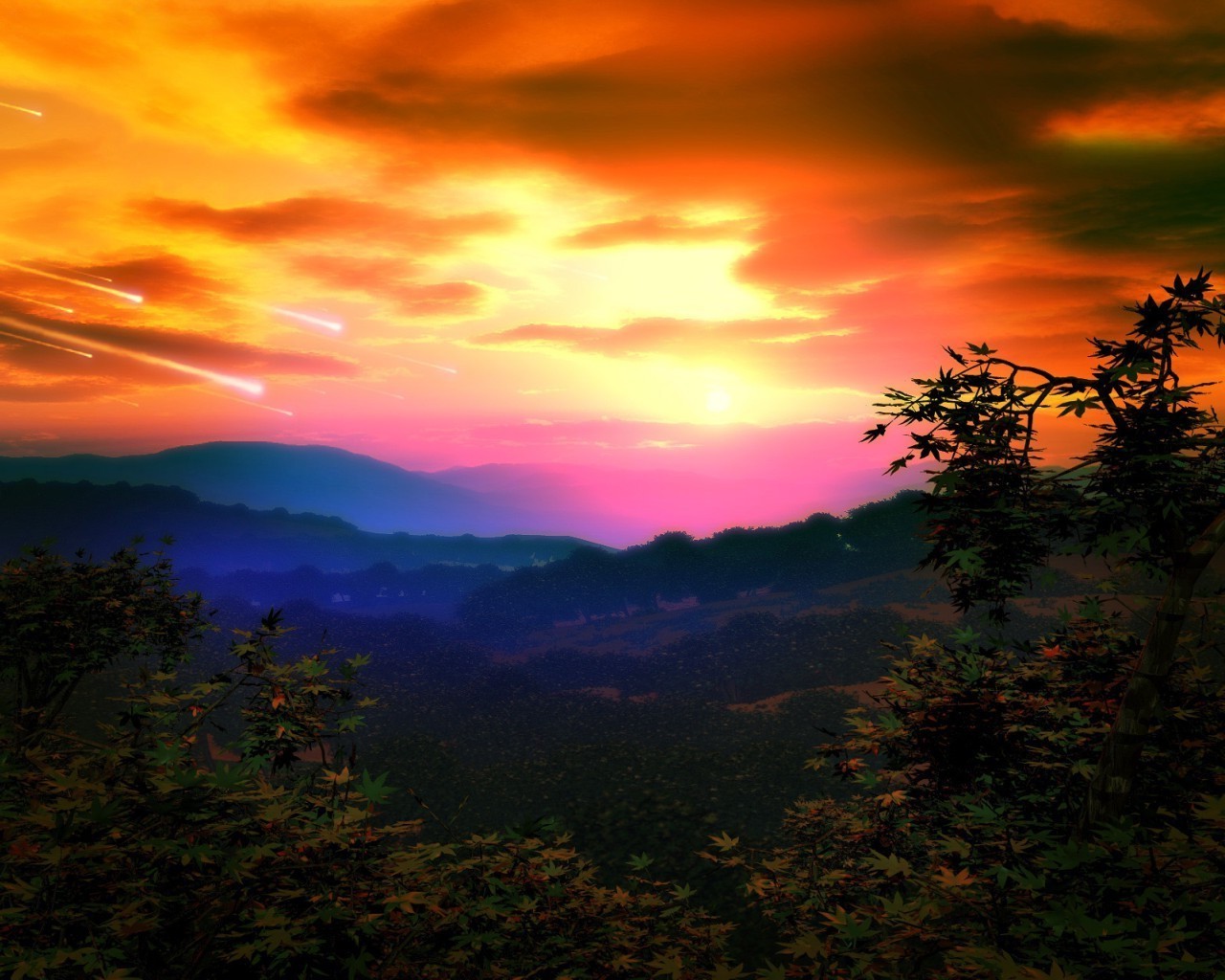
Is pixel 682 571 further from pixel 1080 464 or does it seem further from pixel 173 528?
pixel 173 528

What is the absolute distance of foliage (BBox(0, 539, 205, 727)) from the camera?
46.9ft

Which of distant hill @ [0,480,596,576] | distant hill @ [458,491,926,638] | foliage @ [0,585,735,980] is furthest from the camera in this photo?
distant hill @ [0,480,596,576]

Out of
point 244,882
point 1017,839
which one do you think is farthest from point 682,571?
point 244,882

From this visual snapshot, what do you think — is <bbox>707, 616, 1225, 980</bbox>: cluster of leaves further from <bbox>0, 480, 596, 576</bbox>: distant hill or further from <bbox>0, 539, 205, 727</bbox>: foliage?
<bbox>0, 480, 596, 576</bbox>: distant hill

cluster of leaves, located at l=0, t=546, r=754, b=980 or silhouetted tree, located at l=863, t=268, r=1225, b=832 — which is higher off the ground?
silhouetted tree, located at l=863, t=268, r=1225, b=832

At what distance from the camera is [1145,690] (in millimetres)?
5953

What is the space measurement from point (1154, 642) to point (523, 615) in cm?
5083

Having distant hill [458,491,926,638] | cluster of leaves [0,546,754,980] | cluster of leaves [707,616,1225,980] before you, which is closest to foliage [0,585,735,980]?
cluster of leaves [0,546,754,980]

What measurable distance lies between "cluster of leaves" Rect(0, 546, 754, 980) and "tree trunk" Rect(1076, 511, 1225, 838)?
3694 mm

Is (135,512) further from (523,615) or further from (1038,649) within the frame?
(1038,649)

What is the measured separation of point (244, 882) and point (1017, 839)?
6.64m

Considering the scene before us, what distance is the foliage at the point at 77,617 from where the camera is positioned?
562 inches

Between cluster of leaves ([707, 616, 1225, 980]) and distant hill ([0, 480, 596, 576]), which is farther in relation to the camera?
distant hill ([0, 480, 596, 576])

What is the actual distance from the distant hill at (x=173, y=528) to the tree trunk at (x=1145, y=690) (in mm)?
121766
